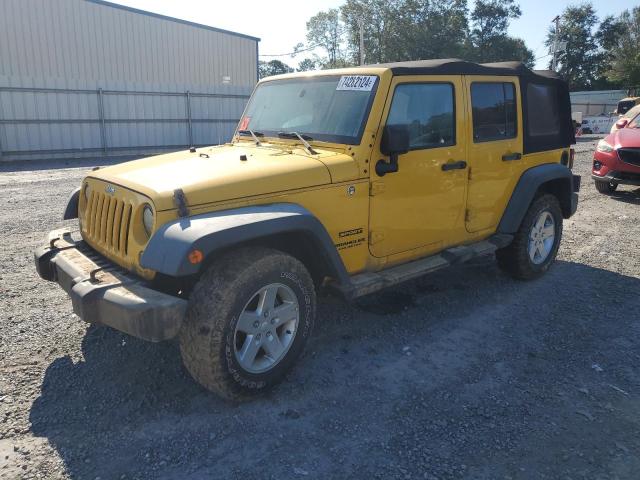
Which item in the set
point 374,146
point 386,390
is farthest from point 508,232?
point 386,390

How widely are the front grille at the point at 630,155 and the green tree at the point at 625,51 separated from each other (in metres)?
45.1

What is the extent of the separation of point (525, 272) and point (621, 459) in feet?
8.94

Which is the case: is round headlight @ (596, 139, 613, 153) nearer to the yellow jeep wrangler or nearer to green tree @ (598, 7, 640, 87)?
the yellow jeep wrangler

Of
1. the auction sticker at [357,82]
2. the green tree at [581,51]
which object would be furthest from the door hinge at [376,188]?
the green tree at [581,51]

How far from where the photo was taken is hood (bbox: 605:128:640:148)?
9172 mm

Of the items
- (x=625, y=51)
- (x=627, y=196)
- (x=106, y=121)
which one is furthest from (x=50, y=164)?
(x=625, y=51)

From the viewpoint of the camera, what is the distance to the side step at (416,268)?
12.0 ft

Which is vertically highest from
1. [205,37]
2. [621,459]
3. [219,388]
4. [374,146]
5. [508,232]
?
[205,37]

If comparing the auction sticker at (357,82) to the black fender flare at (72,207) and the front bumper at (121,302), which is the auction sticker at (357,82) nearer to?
the front bumper at (121,302)

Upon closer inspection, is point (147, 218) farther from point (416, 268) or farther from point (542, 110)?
point (542, 110)

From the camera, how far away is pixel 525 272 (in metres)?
5.31

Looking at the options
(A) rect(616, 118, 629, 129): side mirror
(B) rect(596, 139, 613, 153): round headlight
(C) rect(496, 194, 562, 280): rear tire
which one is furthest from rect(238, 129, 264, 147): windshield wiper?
(A) rect(616, 118, 629, 129): side mirror

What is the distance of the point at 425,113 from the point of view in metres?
4.09

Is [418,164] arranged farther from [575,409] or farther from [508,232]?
[575,409]
